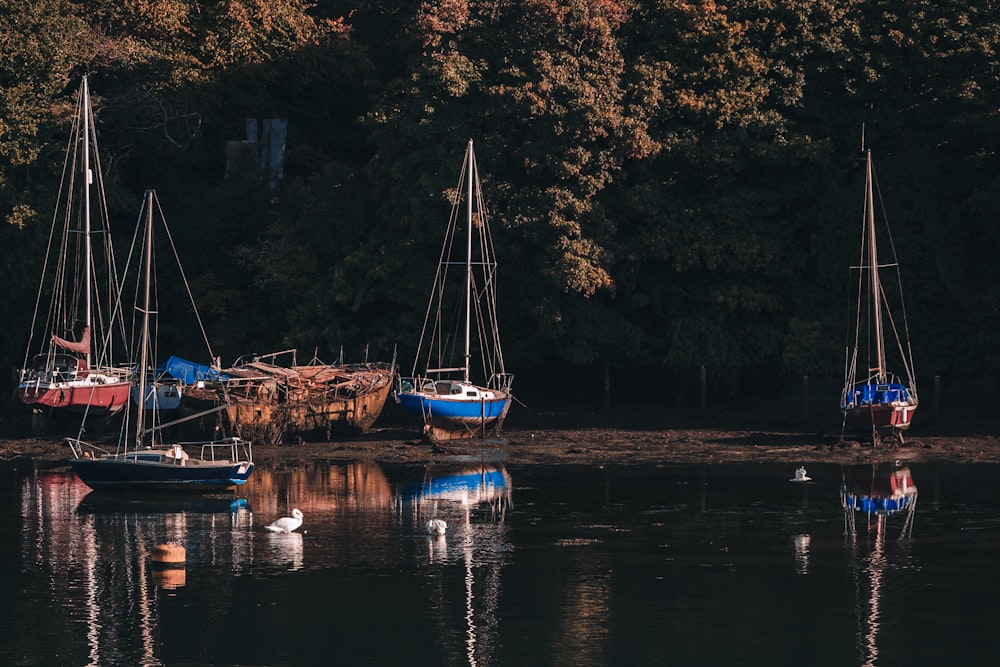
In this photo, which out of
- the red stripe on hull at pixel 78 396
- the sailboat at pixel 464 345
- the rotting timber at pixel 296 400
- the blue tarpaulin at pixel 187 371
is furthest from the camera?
the blue tarpaulin at pixel 187 371

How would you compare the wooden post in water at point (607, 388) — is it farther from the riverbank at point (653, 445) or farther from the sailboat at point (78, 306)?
the sailboat at point (78, 306)

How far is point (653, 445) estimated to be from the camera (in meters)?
60.7

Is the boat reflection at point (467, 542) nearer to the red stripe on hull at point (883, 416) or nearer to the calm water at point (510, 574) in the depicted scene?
the calm water at point (510, 574)

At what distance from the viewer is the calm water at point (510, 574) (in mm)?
30688

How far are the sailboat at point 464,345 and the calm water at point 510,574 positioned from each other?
8197 mm

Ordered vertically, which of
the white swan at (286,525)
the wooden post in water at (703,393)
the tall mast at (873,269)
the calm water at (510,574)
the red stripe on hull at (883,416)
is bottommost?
the calm water at (510,574)

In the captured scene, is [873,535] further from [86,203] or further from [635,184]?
[86,203]

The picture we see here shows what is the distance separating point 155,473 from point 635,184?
29353mm

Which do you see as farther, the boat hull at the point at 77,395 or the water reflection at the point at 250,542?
the boat hull at the point at 77,395

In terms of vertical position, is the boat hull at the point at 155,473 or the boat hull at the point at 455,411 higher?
the boat hull at the point at 455,411

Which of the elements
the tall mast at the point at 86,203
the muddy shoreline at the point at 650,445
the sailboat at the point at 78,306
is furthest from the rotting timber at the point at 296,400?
the tall mast at the point at 86,203

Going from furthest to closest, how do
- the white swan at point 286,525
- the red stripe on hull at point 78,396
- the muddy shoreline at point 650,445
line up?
the red stripe on hull at point 78,396 → the muddy shoreline at point 650,445 → the white swan at point 286,525

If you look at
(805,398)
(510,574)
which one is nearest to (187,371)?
(805,398)

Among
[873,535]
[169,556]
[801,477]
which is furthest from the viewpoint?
[801,477]
